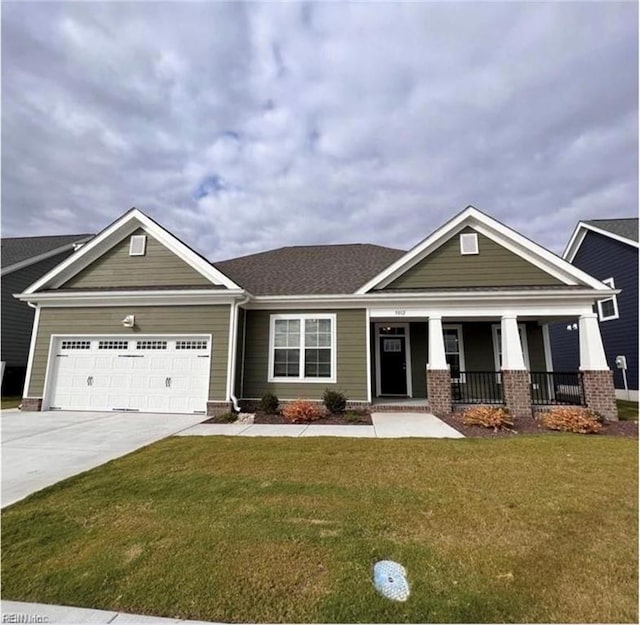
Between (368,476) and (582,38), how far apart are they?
8.04m

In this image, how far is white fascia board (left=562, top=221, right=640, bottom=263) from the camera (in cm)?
1452

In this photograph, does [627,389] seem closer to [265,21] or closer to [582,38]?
[582,38]

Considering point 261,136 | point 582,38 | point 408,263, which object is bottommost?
point 408,263

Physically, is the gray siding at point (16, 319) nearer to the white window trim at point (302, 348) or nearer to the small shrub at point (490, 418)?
the white window trim at point (302, 348)

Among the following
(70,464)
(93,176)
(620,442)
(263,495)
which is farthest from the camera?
(93,176)

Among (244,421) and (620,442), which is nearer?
(620,442)

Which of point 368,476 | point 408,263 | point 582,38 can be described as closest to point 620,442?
point 368,476

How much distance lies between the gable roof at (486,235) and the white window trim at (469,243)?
0.24 metres

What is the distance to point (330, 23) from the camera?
20.0 feet

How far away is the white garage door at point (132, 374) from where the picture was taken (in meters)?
10.3

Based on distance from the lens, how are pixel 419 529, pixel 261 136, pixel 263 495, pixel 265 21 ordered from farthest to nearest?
1. pixel 261 136
2. pixel 265 21
3. pixel 263 495
4. pixel 419 529

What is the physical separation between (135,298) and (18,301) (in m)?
10.5

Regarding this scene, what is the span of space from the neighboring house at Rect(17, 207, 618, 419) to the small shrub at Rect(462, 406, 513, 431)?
4.68 ft

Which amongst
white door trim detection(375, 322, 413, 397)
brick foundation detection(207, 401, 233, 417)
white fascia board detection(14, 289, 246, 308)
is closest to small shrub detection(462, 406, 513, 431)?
white door trim detection(375, 322, 413, 397)
